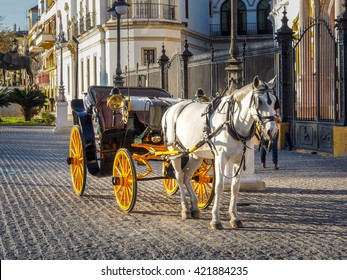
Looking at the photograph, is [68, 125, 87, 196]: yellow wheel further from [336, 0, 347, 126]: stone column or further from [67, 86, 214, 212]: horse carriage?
[336, 0, 347, 126]: stone column

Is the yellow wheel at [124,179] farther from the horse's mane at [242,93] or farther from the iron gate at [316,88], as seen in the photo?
the iron gate at [316,88]

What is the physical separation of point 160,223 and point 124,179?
3.69ft

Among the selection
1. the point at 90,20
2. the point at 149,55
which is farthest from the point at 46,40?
the point at 149,55

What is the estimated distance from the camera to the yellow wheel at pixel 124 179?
9180 millimetres

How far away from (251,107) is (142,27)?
33.2 metres

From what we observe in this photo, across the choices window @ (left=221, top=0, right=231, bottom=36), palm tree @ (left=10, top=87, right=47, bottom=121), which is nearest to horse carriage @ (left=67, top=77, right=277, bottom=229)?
palm tree @ (left=10, top=87, right=47, bottom=121)

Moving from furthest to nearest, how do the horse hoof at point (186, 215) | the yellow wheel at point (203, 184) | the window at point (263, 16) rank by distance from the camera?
the window at point (263, 16) < the yellow wheel at point (203, 184) < the horse hoof at point (186, 215)

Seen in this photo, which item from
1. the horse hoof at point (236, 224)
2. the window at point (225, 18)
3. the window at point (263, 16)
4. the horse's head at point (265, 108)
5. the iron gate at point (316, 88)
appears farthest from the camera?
the window at point (263, 16)

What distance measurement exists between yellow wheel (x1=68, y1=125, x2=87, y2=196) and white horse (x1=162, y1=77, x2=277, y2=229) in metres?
1.89

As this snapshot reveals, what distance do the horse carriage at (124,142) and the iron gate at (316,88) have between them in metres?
7.15

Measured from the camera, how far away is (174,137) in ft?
30.4

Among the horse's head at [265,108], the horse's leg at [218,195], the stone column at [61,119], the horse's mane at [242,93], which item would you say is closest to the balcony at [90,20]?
the stone column at [61,119]

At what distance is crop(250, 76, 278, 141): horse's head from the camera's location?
7.73 meters

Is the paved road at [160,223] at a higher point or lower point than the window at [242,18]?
lower
